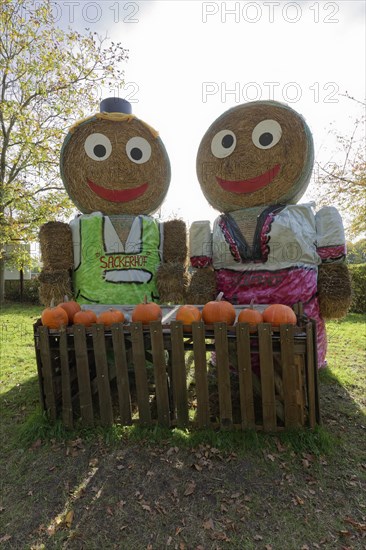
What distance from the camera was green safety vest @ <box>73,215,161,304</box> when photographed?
12.1 ft

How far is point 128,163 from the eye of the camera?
12.3ft

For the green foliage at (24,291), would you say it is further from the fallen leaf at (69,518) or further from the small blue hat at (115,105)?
the fallen leaf at (69,518)

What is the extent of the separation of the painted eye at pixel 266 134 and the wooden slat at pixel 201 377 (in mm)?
2157

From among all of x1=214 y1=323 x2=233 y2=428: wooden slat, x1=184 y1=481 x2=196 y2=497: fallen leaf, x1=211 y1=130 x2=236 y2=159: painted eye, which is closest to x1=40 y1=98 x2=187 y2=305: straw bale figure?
x1=211 y1=130 x2=236 y2=159: painted eye

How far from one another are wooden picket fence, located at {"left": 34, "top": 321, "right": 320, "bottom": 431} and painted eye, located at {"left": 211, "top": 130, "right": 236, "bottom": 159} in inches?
81.2

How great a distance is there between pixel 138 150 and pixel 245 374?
2727 millimetres

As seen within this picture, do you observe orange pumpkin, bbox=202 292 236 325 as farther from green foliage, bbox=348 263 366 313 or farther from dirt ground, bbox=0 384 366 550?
green foliage, bbox=348 263 366 313

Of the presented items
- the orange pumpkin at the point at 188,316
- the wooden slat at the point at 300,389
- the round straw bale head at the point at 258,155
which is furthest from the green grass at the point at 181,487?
the round straw bale head at the point at 258,155

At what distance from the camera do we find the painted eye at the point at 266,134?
3451 mm

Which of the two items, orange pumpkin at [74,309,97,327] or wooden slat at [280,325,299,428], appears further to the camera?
orange pumpkin at [74,309,97,327]

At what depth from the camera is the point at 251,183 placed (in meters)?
3.58

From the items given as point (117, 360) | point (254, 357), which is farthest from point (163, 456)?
point (254, 357)

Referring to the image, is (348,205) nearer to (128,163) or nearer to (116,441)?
(128,163)

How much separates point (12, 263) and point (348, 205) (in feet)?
38.5
